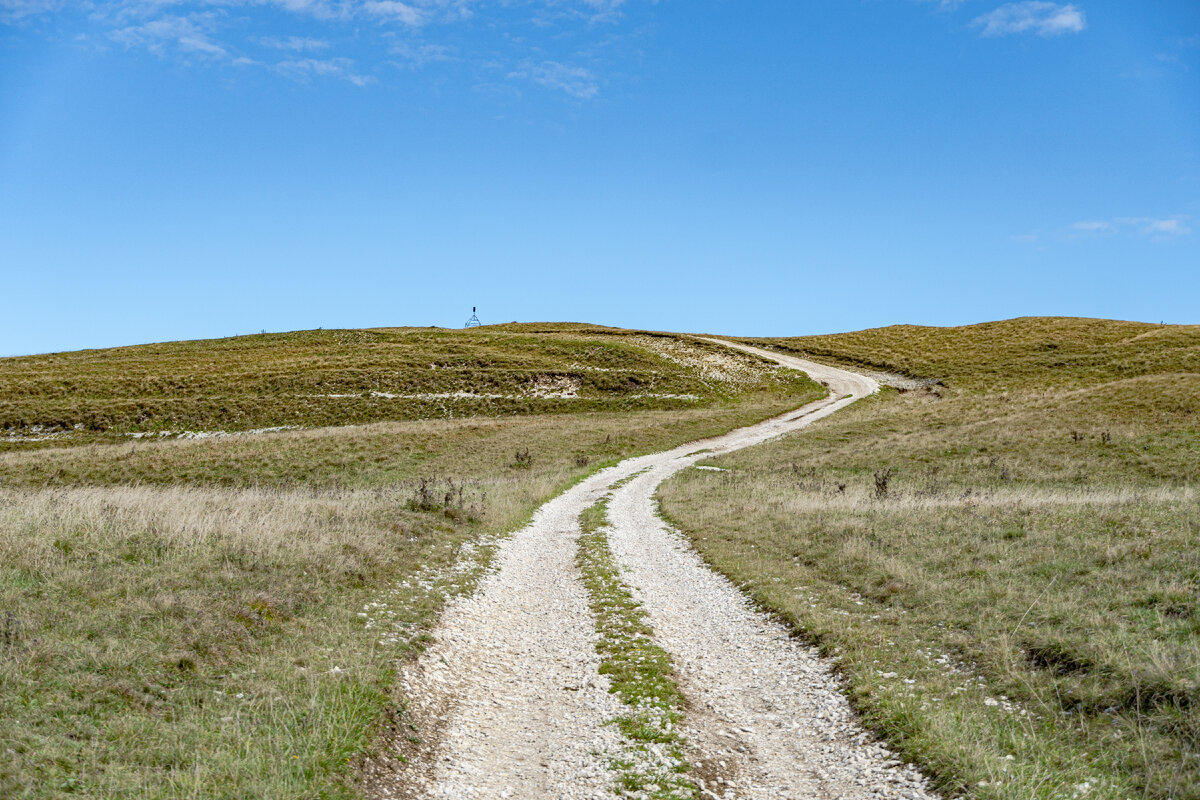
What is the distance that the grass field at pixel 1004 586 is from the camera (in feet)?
23.6

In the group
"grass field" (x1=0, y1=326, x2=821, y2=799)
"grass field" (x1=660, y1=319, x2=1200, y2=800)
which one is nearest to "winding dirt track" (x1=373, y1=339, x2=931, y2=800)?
"grass field" (x1=660, y1=319, x2=1200, y2=800)

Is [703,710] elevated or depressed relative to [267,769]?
depressed

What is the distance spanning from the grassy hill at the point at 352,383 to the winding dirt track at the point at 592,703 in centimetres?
4591

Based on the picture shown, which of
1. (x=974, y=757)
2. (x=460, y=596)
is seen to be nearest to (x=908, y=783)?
(x=974, y=757)

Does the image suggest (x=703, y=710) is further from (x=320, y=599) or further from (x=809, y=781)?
(x=320, y=599)

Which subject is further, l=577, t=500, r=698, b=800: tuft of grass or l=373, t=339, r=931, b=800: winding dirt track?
l=373, t=339, r=931, b=800: winding dirt track

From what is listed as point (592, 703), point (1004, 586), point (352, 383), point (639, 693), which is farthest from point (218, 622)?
point (352, 383)

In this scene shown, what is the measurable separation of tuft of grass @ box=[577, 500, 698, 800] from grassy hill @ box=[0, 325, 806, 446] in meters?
46.3

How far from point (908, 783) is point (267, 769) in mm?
6305

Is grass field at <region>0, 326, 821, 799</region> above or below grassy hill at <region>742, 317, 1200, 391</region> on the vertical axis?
below

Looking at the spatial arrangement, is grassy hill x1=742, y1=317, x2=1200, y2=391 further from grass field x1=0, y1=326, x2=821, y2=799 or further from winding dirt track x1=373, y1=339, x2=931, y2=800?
winding dirt track x1=373, y1=339, x2=931, y2=800

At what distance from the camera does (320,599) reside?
1169 centimetres

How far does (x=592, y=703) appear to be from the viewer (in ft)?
30.1

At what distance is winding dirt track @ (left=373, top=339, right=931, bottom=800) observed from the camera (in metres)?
7.27
